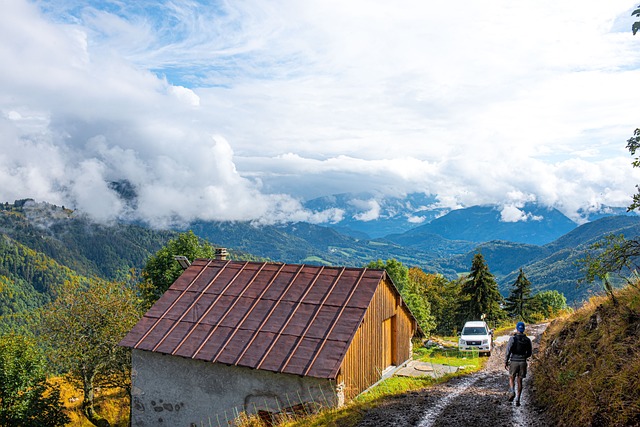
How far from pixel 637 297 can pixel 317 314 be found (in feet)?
34.3

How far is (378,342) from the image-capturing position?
63.9 feet

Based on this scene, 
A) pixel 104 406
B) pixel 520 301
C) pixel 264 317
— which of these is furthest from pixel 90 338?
pixel 520 301

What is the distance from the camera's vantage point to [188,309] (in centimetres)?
2017

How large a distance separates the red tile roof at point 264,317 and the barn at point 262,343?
0.14ft

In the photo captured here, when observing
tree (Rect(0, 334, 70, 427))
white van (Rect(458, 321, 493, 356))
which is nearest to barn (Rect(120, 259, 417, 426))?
white van (Rect(458, 321, 493, 356))

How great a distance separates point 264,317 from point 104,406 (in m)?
22.2

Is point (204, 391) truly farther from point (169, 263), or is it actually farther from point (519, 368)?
point (169, 263)

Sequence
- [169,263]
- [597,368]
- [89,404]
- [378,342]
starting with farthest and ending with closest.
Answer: [169,263], [89,404], [378,342], [597,368]

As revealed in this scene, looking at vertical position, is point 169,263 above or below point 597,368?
below

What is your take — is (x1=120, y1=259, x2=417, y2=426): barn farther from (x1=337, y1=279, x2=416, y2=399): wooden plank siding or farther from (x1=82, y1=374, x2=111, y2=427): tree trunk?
(x1=82, y1=374, x2=111, y2=427): tree trunk

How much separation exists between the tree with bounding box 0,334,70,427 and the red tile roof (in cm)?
1145

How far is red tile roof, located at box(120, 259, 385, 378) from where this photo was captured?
653 inches

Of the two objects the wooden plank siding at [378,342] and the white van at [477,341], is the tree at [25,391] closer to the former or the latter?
the wooden plank siding at [378,342]

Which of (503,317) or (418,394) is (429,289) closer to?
(503,317)
